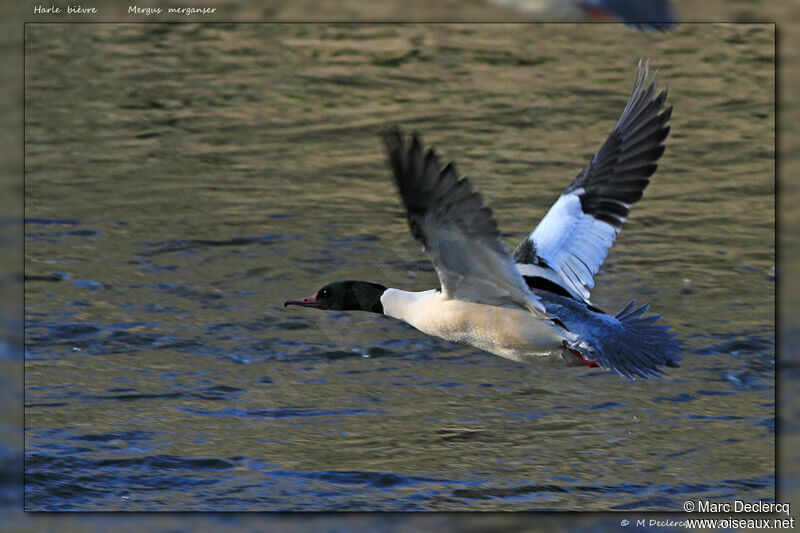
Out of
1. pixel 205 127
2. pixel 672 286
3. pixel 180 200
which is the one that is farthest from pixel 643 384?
pixel 205 127

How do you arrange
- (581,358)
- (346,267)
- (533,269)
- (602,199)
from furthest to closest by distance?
(346,267)
(602,199)
(533,269)
(581,358)

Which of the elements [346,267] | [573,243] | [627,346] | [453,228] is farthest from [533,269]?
[346,267]

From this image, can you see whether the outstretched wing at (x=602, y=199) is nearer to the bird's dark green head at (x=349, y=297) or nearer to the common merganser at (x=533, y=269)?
the common merganser at (x=533, y=269)

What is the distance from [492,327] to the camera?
197 inches

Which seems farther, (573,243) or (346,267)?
(346,267)

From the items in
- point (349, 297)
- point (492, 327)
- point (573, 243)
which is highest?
point (573, 243)

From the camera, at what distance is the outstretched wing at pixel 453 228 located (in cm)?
396

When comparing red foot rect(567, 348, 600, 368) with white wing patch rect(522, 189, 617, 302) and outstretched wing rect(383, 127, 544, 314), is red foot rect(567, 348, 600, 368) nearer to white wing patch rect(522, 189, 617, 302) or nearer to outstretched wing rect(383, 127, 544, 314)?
outstretched wing rect(383, 127, 544, 314)

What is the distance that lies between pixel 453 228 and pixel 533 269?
4.47ft

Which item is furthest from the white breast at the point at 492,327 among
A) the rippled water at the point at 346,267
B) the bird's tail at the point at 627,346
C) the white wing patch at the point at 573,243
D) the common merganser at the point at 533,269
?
the rippled water at the point at 346,267

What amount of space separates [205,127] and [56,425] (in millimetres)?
3968

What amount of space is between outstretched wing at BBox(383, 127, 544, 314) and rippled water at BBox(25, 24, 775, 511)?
98 centimetres

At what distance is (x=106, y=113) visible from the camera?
9.22m

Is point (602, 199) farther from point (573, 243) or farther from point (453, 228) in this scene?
point (453, 228)
